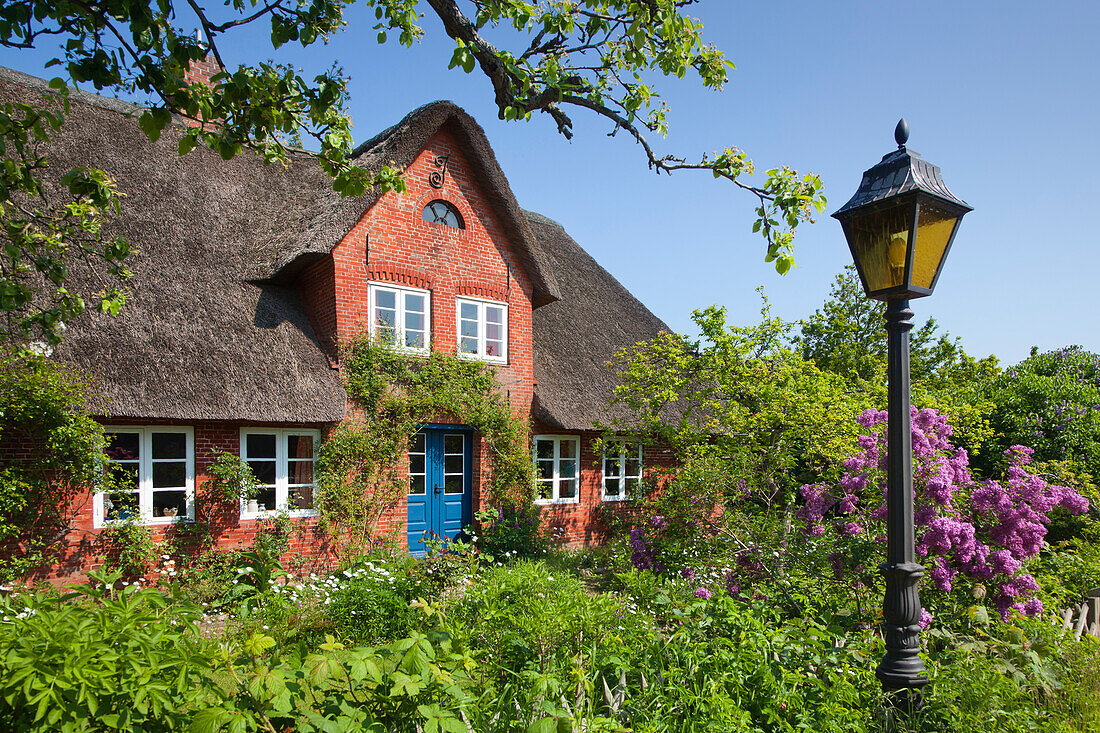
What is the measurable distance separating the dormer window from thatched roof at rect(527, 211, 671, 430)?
2.57m

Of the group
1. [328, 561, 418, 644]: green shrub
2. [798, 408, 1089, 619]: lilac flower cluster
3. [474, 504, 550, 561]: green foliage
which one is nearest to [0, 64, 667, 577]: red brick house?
[474, 504, 550, 561]: green foliage

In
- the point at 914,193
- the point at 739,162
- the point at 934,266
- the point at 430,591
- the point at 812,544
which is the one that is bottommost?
the point at 430,591

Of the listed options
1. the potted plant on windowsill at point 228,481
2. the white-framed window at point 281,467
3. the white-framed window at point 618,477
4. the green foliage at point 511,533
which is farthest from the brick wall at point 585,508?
the potted plant on windowsill at point 228,481

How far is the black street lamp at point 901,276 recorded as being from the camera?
147 inches

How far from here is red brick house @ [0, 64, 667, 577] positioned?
869cm

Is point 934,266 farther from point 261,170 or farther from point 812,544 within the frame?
point 261,170

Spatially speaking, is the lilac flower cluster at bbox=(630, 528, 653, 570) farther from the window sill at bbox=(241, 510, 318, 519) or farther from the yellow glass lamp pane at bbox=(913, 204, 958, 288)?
the yellow glass lamp pane at bbox=(913, 204, 958, 288)

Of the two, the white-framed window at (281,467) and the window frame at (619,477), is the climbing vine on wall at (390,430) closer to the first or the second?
the white-framed window at (281,467)

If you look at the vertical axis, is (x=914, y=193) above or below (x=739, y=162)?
below

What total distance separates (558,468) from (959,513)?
758cm

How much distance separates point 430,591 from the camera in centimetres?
649

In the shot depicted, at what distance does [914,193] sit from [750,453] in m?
5.77

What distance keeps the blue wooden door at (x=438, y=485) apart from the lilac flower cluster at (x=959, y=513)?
20.4ft

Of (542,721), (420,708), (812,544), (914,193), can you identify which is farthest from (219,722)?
(812,544)
